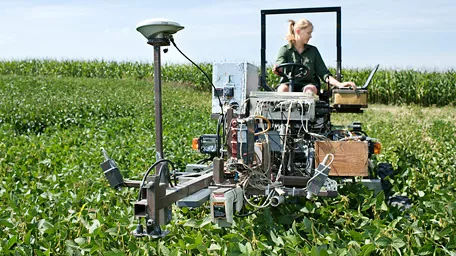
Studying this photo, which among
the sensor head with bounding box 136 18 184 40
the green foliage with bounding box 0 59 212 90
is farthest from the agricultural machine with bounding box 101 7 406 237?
the green foliage with bounding box 0 59 212 90

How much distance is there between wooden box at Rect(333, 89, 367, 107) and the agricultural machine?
1 cm

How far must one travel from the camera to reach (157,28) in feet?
13.2

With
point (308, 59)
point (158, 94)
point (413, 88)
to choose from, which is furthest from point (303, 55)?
point (413, 88)

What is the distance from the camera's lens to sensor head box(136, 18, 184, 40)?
13.2ft

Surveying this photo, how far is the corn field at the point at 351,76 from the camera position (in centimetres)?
2409

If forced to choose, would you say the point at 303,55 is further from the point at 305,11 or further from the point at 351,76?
the point at 351,76

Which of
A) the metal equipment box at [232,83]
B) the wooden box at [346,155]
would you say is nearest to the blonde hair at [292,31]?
the metal equipment box at [232,83]

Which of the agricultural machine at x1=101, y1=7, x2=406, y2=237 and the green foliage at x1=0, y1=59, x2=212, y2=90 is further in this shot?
the green foliage at x1=0, y1=59, x2=212, y2=90

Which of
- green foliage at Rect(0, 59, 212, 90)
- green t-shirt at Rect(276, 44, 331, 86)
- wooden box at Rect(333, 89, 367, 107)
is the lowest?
wooden box at Rect(333, 89, 367, 107)

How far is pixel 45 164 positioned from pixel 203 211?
3281 millimetres

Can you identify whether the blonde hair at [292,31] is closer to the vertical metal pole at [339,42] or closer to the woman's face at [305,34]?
the woman's face at [305,34]

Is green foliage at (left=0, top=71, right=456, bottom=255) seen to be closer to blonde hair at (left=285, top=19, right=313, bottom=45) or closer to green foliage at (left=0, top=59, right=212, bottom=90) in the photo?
blonde hair at (left=285, top=19, right=313, bottom=45)

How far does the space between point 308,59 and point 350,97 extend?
760 millimetres

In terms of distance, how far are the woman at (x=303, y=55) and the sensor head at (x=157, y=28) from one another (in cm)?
249
